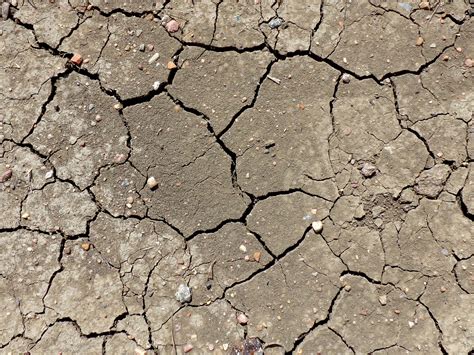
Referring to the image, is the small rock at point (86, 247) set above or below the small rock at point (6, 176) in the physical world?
below

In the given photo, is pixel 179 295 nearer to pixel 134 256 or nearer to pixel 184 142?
pixel 134 256

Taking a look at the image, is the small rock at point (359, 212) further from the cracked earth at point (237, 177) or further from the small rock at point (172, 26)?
the small rock at point (172, 26)

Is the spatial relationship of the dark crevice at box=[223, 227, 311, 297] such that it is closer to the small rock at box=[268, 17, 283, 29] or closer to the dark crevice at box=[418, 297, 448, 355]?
the dark crevice at box=[418, 297, 448, 355]

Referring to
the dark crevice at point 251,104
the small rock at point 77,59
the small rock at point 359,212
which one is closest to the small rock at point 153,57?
the small rock at point 77,59

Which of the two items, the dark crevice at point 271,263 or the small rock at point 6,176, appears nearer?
the dark crevice at point 271,263

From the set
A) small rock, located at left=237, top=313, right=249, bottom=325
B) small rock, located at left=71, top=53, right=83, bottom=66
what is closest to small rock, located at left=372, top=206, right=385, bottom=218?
small rock, located at left=237, top=313, right=249, bottom=325
